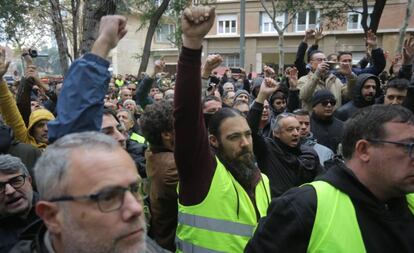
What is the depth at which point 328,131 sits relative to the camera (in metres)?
4.90

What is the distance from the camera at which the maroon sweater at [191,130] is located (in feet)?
7.21

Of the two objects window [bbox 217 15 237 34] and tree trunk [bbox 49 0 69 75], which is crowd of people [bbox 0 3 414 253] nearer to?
tree trunk [bbox 49 0 69 75]

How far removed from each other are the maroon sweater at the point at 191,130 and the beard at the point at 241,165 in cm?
23

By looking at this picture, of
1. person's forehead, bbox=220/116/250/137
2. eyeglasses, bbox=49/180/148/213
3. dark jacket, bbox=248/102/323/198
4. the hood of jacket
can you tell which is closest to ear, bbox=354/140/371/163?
person's forehead, bbox=220/116/250/137

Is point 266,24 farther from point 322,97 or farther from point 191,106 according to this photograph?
point 191,106

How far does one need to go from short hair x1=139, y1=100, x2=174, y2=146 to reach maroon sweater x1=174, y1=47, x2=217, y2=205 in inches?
26.2

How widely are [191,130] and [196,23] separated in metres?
0.57

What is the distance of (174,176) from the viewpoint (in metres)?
2.73

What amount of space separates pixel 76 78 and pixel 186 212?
0.98 metres

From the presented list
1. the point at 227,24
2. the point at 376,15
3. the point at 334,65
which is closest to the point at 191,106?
the point at 334,65

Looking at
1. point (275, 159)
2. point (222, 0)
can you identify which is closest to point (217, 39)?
point (222, 0)

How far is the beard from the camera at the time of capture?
2461 millimetres

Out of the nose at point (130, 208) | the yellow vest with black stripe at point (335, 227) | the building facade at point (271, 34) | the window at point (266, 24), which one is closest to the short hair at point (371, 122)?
the yellow vest with black stripe at point (335, 227)

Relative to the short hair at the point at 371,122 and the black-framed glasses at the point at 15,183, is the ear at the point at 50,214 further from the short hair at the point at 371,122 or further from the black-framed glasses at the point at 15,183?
the short hair at the point at 371,122
